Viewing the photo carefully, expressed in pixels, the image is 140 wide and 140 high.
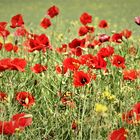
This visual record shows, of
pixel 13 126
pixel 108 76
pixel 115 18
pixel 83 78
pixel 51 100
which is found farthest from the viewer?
pixel 115 18

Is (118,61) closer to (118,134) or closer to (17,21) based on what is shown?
(118,134)

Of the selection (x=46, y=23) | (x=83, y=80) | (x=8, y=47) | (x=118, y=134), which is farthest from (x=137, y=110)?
(x=46, y=23)

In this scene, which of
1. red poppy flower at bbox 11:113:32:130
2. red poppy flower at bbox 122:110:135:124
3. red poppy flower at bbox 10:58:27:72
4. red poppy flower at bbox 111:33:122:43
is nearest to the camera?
red poppy flower at bbox 11:113:32:130

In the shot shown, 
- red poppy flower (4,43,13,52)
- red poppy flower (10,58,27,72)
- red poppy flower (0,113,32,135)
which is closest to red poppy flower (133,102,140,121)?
red poppy flower (0,113,32,135)

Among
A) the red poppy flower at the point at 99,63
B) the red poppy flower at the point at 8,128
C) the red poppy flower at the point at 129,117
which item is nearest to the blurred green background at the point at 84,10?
the red poppy flower at the point at 99,63

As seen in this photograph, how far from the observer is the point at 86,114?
288cm

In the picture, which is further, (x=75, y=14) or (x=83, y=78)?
(x=75, y=14)

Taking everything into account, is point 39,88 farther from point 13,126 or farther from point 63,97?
point 13,126

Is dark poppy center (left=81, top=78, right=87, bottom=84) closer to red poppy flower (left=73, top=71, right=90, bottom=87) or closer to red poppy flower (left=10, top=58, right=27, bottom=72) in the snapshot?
red poppy flower (left=73, top=71, right=90, bottom=87)

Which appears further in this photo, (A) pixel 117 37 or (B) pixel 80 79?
(A) pixel 117 37

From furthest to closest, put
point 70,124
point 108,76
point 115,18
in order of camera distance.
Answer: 1. point 115,18
2. point 108,76
3. point 70,124

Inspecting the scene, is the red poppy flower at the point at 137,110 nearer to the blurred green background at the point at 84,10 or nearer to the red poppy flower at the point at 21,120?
the red poppy flower at the point at 21,120

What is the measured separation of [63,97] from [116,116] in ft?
1.19

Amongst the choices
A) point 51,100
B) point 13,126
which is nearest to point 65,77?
point 51,100
